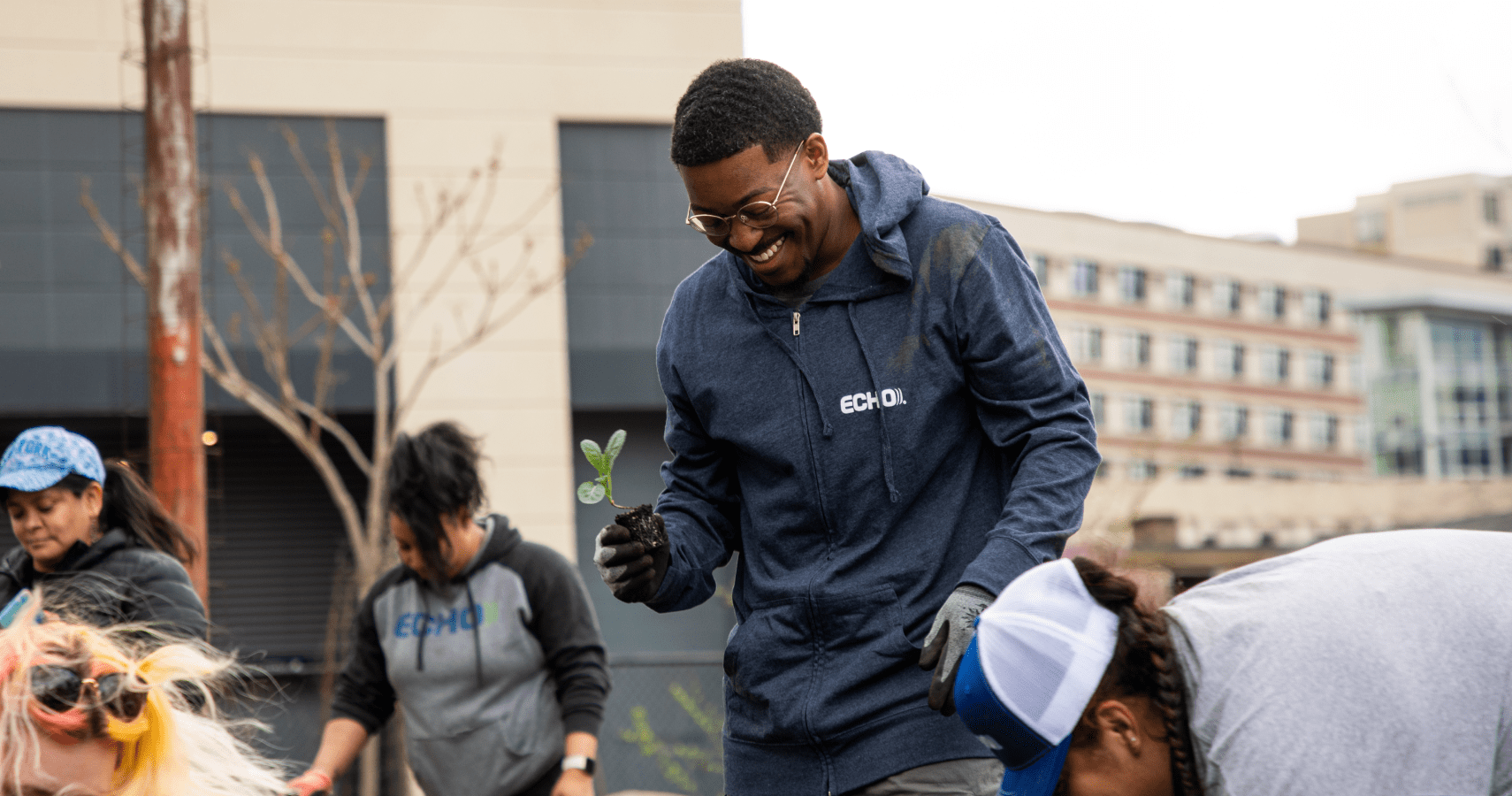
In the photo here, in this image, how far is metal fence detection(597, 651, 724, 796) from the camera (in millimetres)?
11539

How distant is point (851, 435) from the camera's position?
9.02ft

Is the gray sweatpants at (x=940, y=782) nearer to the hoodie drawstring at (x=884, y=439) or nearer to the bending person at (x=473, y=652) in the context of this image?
the hoodie drawstring at (x=884, y=439)

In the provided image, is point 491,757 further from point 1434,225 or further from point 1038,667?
point 1434,225

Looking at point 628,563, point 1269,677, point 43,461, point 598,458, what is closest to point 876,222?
point 598,458

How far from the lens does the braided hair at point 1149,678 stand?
205 centimetres

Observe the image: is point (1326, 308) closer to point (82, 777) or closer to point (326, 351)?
point (326, 351)

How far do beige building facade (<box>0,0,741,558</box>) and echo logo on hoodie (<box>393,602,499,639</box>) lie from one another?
10758 mm

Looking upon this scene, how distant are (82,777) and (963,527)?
1.53 m

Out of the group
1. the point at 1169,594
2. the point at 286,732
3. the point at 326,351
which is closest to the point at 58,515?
the point at 1169,594

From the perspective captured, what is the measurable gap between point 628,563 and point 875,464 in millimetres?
492

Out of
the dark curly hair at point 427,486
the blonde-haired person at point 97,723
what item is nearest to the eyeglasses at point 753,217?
the blonde-haired person at point 97,723

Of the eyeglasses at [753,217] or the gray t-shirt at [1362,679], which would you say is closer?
the gray t-shirt at [1362,679]

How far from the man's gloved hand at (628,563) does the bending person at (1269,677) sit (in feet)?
2.35

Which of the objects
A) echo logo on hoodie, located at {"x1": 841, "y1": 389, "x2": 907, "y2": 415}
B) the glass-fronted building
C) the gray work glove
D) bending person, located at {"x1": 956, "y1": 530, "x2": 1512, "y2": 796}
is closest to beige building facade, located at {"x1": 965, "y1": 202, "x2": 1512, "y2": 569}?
the glass-fronted building
